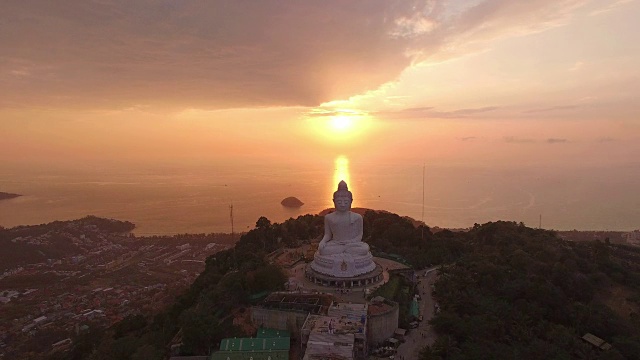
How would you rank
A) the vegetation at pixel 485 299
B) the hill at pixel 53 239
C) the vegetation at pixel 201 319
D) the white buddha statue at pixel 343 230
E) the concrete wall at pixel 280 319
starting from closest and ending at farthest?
1. the vegetation at pixel 485 299
2. the vegetation at pixel 201 319
3. the concrete wall at pixel 280 319
4. the white buddha statue at pixel 343 230
5. the hill at pixel 53 239

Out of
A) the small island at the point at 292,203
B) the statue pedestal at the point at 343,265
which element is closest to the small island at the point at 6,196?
the small island at the point at 292,203

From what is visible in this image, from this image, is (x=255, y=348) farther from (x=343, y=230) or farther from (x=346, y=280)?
(x=343, y=230)

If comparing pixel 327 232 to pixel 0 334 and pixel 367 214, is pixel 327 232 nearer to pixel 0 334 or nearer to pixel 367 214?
pixel 367 214

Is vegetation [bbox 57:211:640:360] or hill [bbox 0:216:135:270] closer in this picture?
vegetation [bbox 57:211:640:360]

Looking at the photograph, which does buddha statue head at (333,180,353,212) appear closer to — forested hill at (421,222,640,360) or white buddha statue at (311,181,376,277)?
white buddha statue at (311,181,376,277)

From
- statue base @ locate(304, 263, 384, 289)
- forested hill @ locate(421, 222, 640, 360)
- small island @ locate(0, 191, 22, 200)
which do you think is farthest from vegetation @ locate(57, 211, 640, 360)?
small island @ locate(0, 191, 22, 200)

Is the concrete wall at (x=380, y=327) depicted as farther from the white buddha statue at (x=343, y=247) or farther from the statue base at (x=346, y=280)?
the white buddha statue at (x=343, y=247)
